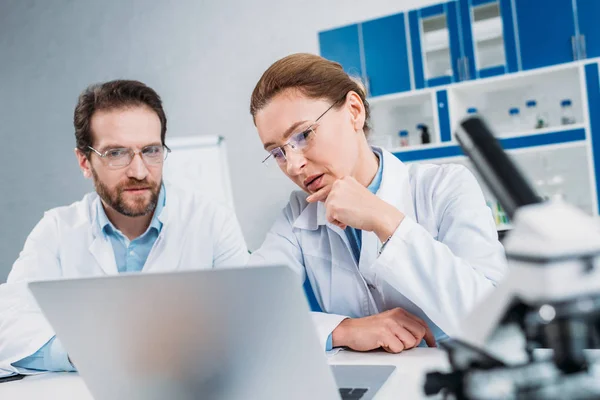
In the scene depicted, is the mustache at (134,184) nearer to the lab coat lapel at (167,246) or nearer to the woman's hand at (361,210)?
the lab coat lapel at (167,246)

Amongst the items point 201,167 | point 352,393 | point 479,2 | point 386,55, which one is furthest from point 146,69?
point 352,393

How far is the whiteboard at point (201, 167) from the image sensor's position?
2934 mm

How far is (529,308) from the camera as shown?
1.44ft

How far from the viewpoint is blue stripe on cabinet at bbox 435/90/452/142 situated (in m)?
3.31

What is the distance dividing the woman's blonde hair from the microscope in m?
0.80

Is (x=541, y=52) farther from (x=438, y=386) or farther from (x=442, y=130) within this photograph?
(x=438, y=386)

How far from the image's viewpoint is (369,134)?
61.9 inches

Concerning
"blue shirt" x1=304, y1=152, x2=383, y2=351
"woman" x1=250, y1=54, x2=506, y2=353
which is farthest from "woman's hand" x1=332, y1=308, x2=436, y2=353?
"blue shirt" x1=304, y1=152, x2=383, y2=351

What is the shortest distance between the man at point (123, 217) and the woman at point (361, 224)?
1.28 ft

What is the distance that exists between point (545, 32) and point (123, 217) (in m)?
2.50

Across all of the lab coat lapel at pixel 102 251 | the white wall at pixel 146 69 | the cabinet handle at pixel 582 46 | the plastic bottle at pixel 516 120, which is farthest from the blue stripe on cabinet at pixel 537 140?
the lab coat lapel at pixel 102 251

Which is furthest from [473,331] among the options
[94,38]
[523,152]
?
[94,38]

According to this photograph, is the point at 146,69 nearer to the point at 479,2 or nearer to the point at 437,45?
the point at 437,45

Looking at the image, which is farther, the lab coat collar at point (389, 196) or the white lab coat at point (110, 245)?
the white lab coat at point (110, 245)
